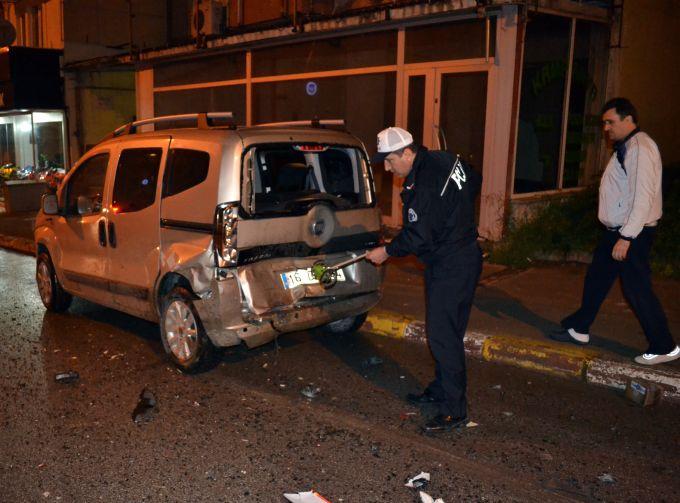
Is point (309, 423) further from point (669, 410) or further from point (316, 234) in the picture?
point (669, 410)

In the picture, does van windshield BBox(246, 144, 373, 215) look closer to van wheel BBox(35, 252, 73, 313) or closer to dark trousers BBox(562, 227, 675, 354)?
dark trousers BBox(562, 227, 675, 354)

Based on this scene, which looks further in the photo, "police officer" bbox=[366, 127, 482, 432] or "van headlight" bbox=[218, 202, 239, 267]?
"van headlight" bbox=[218, 202, 239, 267]

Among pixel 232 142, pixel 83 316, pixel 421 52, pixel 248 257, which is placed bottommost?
pixel 83 316

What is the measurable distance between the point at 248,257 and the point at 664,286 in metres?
5.11

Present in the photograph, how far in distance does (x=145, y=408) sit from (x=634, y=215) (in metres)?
3.81

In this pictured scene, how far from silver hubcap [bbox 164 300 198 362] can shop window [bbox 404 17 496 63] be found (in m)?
6.11

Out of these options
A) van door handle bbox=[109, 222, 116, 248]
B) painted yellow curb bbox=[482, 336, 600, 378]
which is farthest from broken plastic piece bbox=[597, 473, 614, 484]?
van door handle bbox=[109, 222, 116, 248]

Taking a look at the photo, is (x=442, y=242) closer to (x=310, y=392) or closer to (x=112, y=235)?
(x=310, y=392)

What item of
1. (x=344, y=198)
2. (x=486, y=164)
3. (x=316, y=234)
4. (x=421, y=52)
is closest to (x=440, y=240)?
(x=316, y=234)

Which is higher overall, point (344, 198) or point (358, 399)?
point (344, 198)

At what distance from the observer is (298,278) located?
537cm

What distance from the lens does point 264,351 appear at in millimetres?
6164

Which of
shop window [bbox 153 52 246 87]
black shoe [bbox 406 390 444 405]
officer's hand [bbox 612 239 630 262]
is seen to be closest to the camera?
black shoe [bbox 406 390 444 405]

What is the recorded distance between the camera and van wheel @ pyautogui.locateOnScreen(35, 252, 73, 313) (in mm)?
7359
